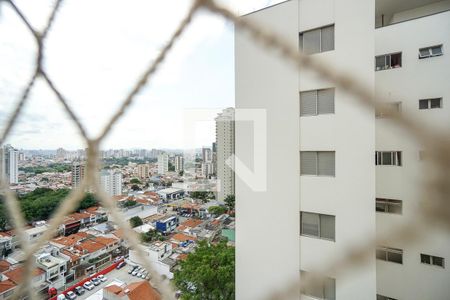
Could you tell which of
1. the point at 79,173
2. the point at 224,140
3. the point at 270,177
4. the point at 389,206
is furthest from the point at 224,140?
the point at 79,173

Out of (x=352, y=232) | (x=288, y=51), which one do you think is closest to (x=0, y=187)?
(x=288, y=51)

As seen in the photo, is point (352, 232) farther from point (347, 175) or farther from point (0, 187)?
point (0, 187)

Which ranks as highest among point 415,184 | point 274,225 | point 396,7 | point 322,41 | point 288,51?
point 396,7

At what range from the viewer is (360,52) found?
83.6 inches

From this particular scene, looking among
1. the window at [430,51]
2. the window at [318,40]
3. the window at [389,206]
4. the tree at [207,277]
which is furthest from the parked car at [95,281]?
the window at [430,51]

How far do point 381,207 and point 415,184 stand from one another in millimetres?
3086

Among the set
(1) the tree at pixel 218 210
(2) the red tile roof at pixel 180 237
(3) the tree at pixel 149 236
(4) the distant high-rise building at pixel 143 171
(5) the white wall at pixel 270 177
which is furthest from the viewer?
(1) the tree at pixel 218 210

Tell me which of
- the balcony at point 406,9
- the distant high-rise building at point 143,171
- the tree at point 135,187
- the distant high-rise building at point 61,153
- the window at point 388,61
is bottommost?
the tree at point 135,187

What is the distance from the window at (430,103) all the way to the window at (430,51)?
0.49 meters

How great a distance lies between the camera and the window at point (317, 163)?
226cm

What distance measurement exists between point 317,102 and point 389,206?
1644 mm

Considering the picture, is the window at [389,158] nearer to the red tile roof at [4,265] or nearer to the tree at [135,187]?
the tree at [135,187]

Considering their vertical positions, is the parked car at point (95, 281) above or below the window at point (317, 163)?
below

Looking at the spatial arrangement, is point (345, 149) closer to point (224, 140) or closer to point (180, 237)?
point (224, 140)
